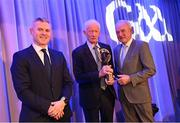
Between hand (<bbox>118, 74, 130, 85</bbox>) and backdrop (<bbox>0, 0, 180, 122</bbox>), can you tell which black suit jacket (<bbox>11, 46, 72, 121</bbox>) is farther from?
backdrop (<bbox>0, 0, 180, 122</bbox>)

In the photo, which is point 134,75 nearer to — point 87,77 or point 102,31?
point 87,77

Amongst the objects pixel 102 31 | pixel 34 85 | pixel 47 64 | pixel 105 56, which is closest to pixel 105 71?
pixel 105 56

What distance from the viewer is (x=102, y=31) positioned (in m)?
4.28

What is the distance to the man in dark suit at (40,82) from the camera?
2406 millimetres

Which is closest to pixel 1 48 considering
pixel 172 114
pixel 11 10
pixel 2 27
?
pixel 2 27

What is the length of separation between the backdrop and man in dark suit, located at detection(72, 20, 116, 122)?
0.68 meters

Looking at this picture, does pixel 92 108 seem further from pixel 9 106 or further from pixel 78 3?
pixel 78 3

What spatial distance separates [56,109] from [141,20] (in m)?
3.11

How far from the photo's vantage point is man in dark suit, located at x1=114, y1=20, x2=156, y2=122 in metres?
2.94

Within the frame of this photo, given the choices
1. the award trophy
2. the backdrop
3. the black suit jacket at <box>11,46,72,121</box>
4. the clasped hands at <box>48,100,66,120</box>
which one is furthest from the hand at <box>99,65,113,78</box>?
the backdrop

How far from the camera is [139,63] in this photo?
3.00m

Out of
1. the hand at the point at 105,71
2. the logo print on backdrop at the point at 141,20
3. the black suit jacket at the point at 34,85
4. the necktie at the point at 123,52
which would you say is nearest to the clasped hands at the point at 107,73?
the hand at the point at 105,71

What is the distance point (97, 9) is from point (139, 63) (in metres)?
1.55

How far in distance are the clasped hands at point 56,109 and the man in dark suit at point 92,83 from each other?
549 millimetres
